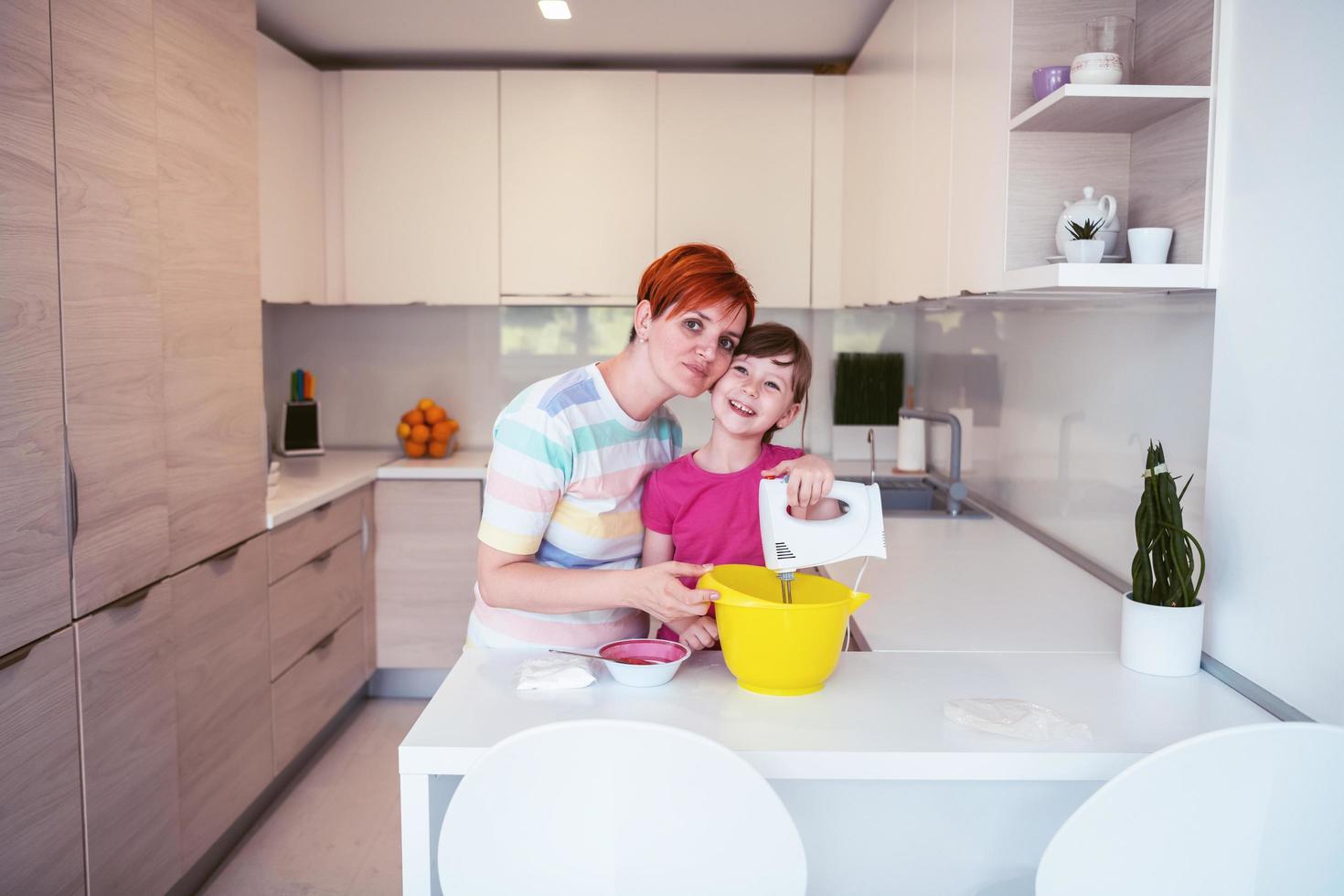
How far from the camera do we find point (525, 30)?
3449 millimetres

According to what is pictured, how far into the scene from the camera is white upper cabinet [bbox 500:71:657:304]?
3742 millimetres

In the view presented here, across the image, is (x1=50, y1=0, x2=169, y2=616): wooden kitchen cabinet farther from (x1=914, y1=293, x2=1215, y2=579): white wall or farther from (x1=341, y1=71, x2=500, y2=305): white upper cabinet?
(x1=914, y1=293, x2=1215, y2=579): white wall

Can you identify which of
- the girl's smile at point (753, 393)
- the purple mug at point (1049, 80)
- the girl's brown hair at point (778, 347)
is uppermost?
the purple mug at point (1049, 80)

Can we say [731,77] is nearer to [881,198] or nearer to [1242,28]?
[881,198]

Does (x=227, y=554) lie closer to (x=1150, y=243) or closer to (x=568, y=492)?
(x=568, y=492)

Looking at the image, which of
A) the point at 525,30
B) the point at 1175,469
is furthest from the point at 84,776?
the point at 525,30

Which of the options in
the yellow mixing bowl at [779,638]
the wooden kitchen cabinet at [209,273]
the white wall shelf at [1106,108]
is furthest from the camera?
the wooden kitchen cabinet at [209,273]

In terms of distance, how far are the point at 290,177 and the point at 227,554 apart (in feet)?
5.01

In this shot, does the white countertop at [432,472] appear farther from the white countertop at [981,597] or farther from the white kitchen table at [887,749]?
the white kitchen table at [887,749]

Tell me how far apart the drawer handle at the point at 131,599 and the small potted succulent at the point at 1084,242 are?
1.86 m

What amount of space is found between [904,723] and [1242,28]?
44.5 inches

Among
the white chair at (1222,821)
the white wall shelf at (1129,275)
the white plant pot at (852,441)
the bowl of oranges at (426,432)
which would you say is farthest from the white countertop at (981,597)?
the bowl of oranges at (426,432)

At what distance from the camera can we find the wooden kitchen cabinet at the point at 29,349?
1.72 m

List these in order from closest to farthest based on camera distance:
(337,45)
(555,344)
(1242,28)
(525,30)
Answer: (1242,28) → (525,30) → (337,45) → (555,344)
